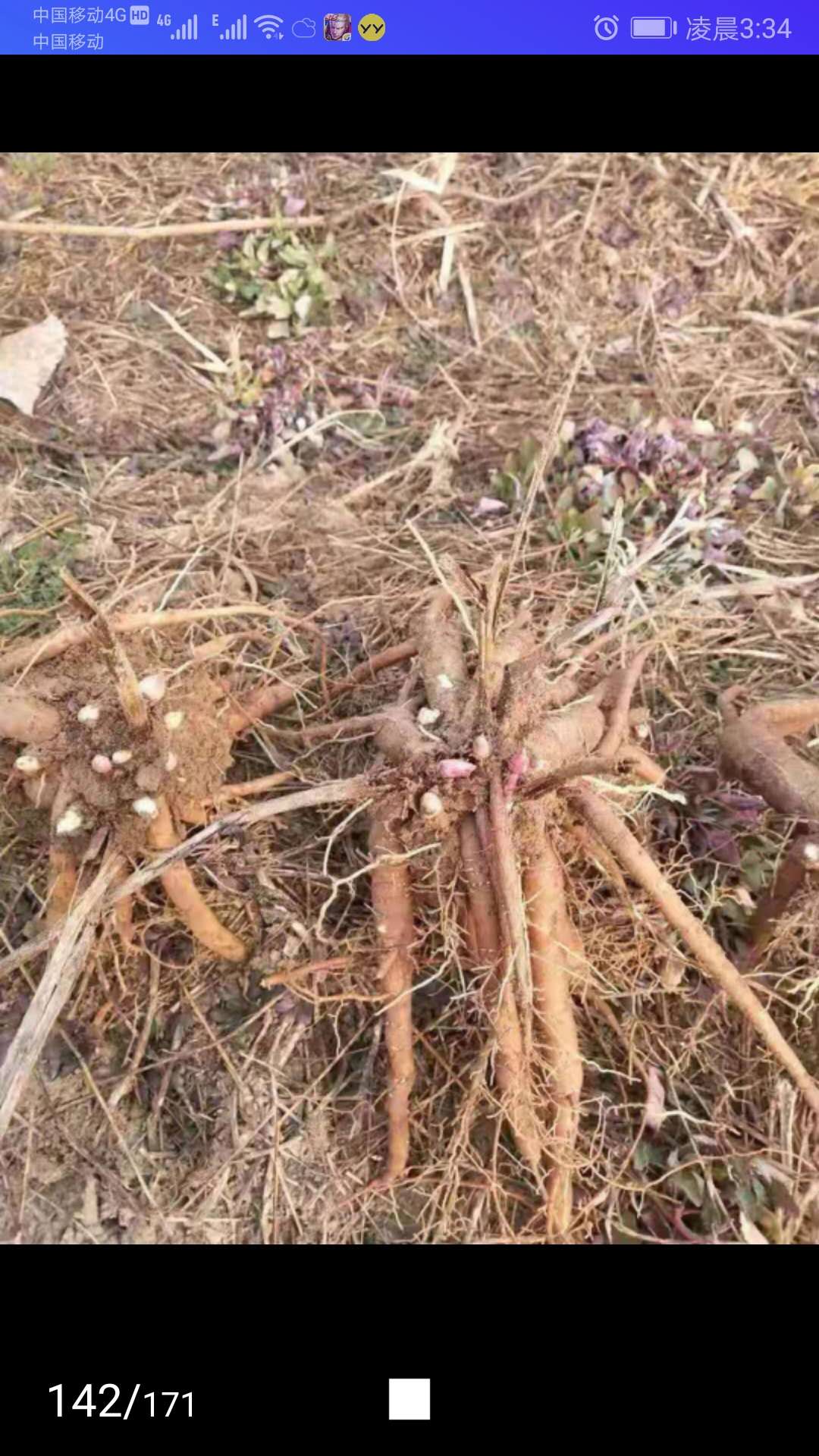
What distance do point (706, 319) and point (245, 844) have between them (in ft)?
5.23

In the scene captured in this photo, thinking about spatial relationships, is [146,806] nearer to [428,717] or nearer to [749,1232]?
[428,717]

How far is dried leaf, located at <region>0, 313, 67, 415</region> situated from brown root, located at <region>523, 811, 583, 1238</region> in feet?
4.77

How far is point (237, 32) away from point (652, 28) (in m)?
0.52

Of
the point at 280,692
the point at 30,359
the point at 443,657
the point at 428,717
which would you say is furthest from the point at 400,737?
the point at 30,359

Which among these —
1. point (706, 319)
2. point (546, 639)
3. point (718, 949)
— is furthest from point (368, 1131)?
point (706, 319)

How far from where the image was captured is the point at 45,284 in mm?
2098

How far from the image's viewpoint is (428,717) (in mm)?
1322

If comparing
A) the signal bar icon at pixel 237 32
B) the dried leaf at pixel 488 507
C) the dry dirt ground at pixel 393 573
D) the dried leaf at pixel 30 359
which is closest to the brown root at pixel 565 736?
the dry dirt ground at pixel 393 573

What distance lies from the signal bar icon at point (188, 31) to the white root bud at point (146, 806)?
0.97 metres

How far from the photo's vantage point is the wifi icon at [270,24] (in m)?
1.15

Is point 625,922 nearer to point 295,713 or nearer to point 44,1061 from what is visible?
point 295,713

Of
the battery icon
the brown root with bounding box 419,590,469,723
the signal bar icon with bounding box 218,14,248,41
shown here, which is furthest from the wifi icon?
the brown root with bounding box 419,590,469,723

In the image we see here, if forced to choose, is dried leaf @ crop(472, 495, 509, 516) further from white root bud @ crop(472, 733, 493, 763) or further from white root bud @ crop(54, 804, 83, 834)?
white root bud @ crop(54, 804, 83, 834)

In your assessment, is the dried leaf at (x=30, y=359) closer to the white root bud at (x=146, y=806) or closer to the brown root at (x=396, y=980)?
the white root bud at (x=146, y=806)
